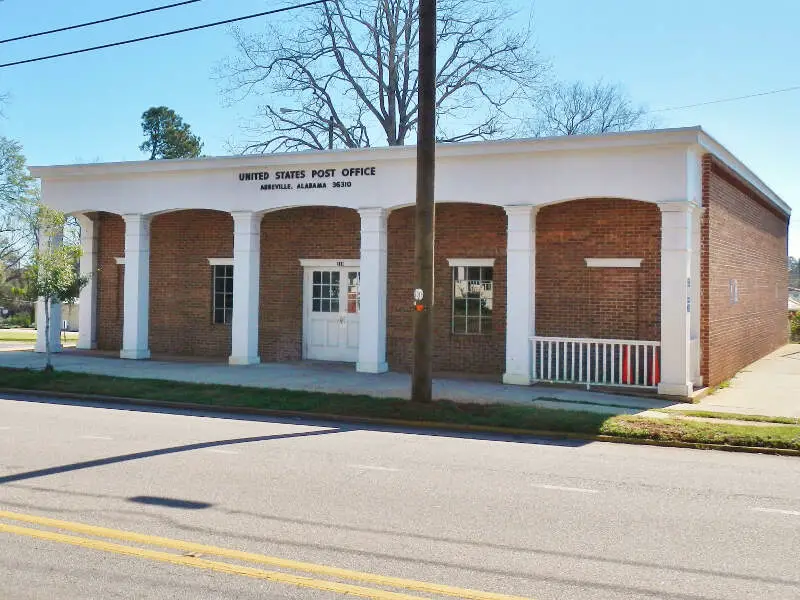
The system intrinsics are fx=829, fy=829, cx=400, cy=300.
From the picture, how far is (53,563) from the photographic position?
17.6 ft

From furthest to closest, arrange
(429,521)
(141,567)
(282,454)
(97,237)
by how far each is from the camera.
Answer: (97,237) < (282,454) < (429,521) < (141,567)

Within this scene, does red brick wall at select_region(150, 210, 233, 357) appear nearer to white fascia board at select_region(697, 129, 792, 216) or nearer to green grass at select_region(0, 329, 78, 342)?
green grass at select_region(0, 329, 78, 342)

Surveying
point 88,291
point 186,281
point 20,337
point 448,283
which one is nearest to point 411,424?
point 448,283

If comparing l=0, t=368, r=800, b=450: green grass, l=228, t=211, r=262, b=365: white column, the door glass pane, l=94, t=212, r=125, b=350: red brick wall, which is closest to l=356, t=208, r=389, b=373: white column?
the door glass pane

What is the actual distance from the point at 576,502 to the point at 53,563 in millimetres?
4301

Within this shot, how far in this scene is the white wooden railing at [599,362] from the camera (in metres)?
15.2

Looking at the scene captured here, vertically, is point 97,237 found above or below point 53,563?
above

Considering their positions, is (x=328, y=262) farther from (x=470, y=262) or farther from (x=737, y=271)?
(x=737, y=271)

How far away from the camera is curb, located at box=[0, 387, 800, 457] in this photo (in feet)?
34.8

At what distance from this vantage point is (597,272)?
16969 millimetres

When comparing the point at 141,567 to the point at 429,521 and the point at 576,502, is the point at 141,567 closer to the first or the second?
the point at 429,521

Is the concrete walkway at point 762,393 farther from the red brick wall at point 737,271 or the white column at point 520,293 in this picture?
the white column at point 520,293

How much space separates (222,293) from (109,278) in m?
3.75

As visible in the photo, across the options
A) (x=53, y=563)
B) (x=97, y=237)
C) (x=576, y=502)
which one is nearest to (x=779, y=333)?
(x=97, y=237)
